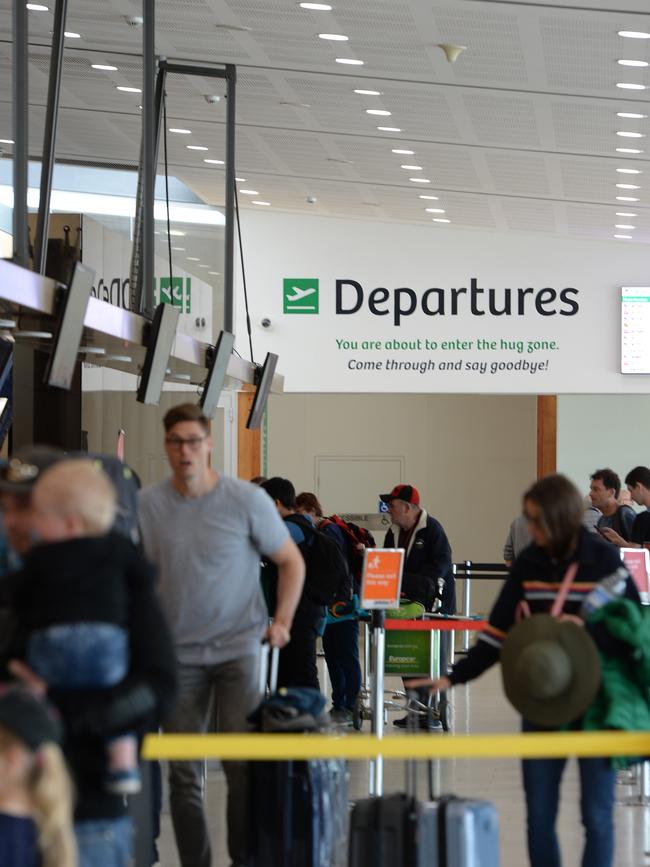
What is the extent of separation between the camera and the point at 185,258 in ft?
33.0

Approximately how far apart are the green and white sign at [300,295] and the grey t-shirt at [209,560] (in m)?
10.5

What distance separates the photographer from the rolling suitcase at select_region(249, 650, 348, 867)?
4254mm

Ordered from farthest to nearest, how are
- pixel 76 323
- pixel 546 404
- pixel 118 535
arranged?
pixel 546 404, pixel 76 323, pixel 118 535

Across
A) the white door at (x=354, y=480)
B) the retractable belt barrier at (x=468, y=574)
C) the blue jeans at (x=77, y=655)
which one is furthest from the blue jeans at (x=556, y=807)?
the white door at (x=354, y=480)

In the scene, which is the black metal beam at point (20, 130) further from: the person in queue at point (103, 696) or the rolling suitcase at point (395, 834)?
the person in queue at point (103, 696)

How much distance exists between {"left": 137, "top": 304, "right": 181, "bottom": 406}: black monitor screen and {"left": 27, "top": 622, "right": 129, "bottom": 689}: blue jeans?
395cm

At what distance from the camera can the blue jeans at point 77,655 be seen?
274 cm

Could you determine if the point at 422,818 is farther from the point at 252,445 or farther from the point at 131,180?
the point at 252,445

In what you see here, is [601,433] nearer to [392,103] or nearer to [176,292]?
[392,103]

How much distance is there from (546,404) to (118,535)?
1371 cm

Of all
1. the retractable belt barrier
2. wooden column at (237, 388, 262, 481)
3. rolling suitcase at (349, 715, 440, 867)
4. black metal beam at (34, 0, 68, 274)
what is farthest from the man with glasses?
wooden column at (237, 388, 262, 481)

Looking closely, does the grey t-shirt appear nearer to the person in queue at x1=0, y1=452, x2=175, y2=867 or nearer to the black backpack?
the person in queue at x1=0, y1=452, x2=175, y2=867

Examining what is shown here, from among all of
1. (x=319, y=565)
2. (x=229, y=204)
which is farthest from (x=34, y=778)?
(x=229, y=204)

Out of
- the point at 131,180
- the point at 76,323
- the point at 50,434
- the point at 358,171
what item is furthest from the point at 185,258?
the point at 76,323
